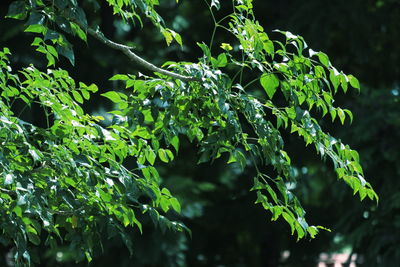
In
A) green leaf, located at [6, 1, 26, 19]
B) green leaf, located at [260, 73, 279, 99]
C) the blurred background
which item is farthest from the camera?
the blurred background

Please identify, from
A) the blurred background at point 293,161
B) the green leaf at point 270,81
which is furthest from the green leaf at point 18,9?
the blurred background at point 293,161

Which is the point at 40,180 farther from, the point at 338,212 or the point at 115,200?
the point at 338,212

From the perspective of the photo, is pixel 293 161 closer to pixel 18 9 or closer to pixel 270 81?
pixel 270 81

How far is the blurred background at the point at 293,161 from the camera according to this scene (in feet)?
26.8

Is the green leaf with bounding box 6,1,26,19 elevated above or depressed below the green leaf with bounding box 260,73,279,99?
above

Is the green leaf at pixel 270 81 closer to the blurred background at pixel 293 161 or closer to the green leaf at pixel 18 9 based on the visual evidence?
the green leaf at pixel 18 9

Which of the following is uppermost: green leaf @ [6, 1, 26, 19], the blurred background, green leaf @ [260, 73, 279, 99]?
green leaf @ [6, 1, 26, 19]

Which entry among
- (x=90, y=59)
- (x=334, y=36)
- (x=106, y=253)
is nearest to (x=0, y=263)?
(x=106, y=253)

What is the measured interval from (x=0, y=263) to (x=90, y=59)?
93.8 inches

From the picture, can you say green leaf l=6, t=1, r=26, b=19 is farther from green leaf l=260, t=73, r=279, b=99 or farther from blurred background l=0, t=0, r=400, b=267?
blurred background l=0, t=0, r=400, b=267

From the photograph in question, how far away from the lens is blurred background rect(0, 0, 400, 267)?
26.8 feet

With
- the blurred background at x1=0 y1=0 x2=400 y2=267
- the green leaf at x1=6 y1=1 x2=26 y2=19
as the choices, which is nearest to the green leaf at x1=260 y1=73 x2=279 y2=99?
the green leaf at x1=6 y1=1 x2=26 y2=19

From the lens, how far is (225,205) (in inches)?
398

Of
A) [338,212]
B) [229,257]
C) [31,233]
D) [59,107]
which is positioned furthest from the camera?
[229,257]
